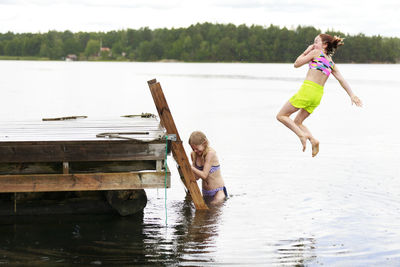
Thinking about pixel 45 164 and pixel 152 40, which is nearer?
pixel 45 164

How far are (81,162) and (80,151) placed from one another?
0.47 metres

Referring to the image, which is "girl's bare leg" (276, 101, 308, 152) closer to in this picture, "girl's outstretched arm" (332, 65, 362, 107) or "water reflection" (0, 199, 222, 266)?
"girl's outstretched arm" (332, 65, 362, 107)

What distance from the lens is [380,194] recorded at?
1272 cm

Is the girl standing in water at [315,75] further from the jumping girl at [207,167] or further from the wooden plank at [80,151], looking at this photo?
the wooden plank at [80,151]

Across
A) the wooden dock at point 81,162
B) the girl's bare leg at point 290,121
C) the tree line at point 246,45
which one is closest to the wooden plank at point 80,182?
the wooden dock at point 81,162

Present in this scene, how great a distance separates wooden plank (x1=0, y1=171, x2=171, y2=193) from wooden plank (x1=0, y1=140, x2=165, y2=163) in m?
0.25

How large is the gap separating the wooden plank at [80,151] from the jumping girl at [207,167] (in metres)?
1.49

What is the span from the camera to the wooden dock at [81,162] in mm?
8625

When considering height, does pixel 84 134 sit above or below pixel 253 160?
above

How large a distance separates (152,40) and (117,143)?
190794mm

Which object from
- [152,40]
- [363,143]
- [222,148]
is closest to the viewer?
[222,148]

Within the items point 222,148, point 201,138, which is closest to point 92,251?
point 201,138

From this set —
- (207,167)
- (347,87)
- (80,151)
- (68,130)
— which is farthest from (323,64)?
(68,130)

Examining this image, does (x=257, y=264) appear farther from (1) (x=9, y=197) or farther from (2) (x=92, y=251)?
(1) (x=9, y=197)
